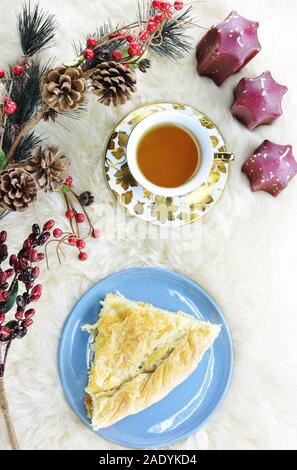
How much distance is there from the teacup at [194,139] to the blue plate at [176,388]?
0.19m

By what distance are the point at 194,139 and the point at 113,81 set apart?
0.88ft

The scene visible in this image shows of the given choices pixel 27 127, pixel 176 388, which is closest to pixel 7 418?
pixel 176 388

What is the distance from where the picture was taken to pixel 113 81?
93cm

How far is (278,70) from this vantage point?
1.25m

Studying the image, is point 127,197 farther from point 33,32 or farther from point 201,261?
point 33,32

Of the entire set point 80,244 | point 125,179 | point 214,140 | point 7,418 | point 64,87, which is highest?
point 64,87

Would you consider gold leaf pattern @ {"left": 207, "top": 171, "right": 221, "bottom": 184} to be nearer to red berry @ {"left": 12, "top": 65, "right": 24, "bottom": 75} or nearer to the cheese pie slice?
the cheese pie slice

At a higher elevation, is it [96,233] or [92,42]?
[92,42]

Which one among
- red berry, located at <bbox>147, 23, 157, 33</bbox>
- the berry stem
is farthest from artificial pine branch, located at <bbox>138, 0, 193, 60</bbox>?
the berry stem

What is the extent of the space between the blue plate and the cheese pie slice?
0.05m

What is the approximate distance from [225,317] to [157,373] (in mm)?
216

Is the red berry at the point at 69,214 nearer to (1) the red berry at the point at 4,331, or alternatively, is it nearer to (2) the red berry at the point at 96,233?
(2) the red berry at the point at 96,233

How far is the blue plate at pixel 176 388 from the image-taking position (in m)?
1.14
